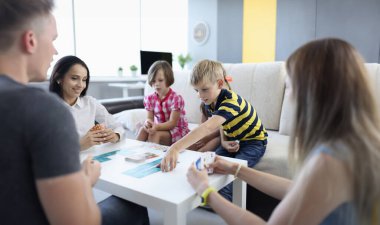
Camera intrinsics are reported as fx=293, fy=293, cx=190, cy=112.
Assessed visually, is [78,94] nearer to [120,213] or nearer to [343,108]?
[120,213]

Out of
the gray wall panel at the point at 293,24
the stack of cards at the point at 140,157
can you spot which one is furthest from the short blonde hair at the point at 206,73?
the gray wall panel at the point at 293,24

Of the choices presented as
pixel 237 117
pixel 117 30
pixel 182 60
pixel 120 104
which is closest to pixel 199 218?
pixel 237 117

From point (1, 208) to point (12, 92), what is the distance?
0.78ft

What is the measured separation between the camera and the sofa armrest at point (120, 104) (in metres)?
2.84

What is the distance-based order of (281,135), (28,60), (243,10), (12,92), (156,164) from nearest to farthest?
1. (12,92)
2. (28,60)
3. (156,164)
4. (281,135)
5. (243,10)

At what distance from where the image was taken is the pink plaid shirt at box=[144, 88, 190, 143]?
234 centimetres

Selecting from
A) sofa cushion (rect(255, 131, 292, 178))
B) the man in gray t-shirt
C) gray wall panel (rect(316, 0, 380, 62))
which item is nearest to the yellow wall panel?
gray wall panel (rect(316, 0, 380, 62))

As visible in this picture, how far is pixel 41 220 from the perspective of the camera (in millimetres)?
599

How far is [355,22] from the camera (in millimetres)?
3951

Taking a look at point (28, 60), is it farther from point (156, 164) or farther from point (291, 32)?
point (291, 32)

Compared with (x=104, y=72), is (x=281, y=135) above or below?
below

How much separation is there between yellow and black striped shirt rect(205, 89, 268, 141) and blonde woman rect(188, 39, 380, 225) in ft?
2.76

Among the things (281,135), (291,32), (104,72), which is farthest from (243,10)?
(281,135)

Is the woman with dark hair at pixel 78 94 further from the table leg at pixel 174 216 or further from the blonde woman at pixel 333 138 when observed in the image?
the blonde woman at pixel 333 138
